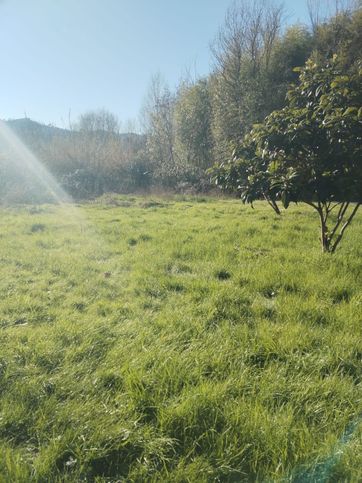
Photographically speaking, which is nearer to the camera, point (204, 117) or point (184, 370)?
point (184, 370)

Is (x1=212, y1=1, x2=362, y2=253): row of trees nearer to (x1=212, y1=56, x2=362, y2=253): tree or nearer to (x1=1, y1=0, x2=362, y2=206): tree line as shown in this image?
(x1=212, y1=56, x2=362, y2=253): tree

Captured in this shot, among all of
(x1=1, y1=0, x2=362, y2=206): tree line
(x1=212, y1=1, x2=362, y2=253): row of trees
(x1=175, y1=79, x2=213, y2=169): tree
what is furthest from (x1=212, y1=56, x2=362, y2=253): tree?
(x1=175, y1=79, x2=213, y2=169): tree

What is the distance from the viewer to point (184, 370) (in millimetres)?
2154

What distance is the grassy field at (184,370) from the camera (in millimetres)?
1521

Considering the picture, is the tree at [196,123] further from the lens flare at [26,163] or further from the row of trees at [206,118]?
the lens flare at [26,163]

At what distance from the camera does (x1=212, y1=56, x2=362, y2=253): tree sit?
3.59m

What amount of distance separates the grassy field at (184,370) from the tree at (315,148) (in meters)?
1.04

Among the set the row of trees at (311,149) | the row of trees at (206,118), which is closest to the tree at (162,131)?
the row of trees at (206,118)

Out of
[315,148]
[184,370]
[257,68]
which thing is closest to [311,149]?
[315,148]

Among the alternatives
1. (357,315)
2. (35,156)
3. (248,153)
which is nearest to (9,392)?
(357,315)

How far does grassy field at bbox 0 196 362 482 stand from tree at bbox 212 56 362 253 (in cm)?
104

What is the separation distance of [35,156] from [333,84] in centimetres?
2207

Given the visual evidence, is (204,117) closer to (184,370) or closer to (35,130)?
(35,130)

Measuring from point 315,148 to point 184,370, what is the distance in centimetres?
312
